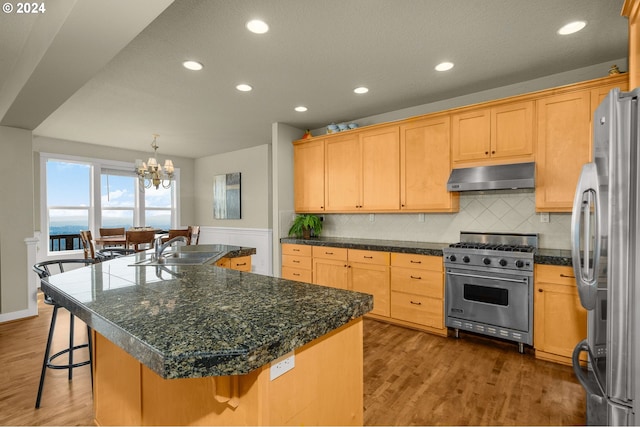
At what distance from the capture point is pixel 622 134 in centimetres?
132

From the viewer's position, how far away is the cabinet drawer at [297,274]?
13.9ft

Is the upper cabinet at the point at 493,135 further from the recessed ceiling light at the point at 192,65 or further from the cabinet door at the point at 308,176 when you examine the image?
the recessed ceiling light at the point at 192,65

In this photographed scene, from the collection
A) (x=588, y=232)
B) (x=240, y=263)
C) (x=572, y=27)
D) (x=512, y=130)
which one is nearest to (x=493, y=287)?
(x=588, y=232)

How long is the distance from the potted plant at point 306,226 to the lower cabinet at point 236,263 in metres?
1.45

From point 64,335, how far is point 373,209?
3581mm

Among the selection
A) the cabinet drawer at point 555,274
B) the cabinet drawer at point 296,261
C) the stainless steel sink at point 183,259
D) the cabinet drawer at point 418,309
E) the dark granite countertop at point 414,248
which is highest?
the stainless steel sink at point 183,259

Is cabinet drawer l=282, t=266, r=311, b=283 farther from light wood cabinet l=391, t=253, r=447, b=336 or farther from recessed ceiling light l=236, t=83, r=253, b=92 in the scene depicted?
recessed ceiling light l=236, t=83, r=253, b=92

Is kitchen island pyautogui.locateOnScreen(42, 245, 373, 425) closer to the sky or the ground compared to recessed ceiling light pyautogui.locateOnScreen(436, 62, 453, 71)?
closer to the ground

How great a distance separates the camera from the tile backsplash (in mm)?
3023

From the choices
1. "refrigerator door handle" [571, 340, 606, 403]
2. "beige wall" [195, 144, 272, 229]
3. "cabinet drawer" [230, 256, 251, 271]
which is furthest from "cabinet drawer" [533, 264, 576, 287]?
"beige wall" [195, 144, 272, 229]

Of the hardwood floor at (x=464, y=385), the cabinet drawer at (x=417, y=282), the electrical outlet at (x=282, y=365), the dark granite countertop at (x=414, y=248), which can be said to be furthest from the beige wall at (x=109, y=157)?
the electrical outlet at (x=282, y=365)

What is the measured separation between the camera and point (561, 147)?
2.74 meters

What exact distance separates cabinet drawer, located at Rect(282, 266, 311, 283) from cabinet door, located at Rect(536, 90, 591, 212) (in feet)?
8.89

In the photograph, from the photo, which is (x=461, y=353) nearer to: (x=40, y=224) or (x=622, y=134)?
(x=622, y=134)
